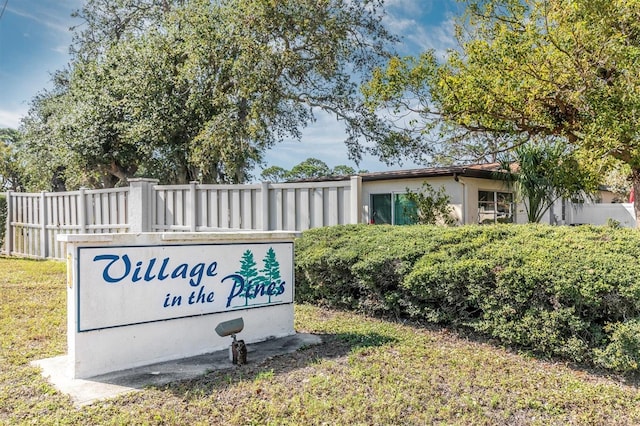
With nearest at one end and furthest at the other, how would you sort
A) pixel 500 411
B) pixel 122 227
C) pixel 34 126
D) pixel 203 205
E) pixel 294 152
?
pixel 500 411 < pixel 203 205 < pixel 122 227 < pixel 294 152 < pixel 34 126

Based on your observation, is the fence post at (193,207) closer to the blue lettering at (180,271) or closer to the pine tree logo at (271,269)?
the pine tree logo at (271,269)

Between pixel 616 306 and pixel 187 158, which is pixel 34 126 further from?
pixel 616 306

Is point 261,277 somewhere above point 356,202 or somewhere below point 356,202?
below

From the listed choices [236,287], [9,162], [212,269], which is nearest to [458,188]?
[236,287]

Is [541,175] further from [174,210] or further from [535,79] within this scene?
[174,210]

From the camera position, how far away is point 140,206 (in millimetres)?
9750

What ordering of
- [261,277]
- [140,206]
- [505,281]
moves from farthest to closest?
[140,206] < [261,277] < [505,281]

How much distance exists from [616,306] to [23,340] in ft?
18.6

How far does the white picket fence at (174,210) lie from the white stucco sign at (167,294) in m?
→ 2.70

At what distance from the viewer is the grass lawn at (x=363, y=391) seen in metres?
2.97

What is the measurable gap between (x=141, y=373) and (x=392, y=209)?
922cm

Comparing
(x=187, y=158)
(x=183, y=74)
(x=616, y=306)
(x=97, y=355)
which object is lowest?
(x=97, y=355)

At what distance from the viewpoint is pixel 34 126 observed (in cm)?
1817

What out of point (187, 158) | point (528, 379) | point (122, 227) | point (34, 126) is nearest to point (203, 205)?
point (122, 227)
